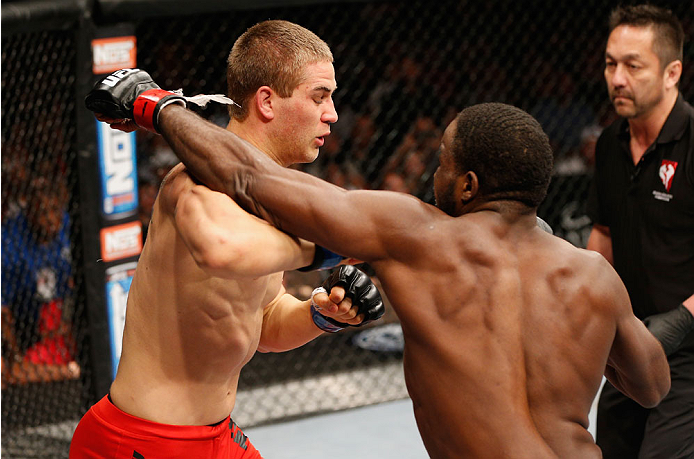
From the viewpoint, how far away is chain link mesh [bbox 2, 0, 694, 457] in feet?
10.6

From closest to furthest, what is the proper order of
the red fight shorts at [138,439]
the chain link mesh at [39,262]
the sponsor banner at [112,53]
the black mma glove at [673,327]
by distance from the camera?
the red fight shorts at [138,439] → the black mma glove at [673,327] → the sponsor banner at [112,53] → the chain link mesh at [39,262]

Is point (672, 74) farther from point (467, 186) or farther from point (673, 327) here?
point (467, 186)

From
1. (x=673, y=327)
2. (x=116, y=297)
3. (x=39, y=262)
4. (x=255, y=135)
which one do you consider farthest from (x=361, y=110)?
(x=255, y=135)

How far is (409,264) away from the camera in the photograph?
1392 millimetres

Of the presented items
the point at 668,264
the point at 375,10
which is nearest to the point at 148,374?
the point at 668,264

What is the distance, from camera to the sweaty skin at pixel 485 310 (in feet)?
4.49

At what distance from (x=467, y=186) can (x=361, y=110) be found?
3.19m

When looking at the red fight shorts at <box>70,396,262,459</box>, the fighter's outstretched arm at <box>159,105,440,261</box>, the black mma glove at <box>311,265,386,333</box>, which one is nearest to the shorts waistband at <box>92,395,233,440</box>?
the red fight shorts at <box>70,396,262,459</box>

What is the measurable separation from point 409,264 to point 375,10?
141 inches

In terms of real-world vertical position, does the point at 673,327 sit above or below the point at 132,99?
below

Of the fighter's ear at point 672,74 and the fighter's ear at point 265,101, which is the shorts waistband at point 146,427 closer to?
the fighter's ear at point 265,101

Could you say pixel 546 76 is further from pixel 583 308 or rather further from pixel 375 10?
pixel 583 308

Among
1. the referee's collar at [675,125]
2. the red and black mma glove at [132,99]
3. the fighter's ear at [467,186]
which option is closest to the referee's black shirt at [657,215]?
the referee's collar at [675,125]

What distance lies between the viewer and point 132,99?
1.67 m
